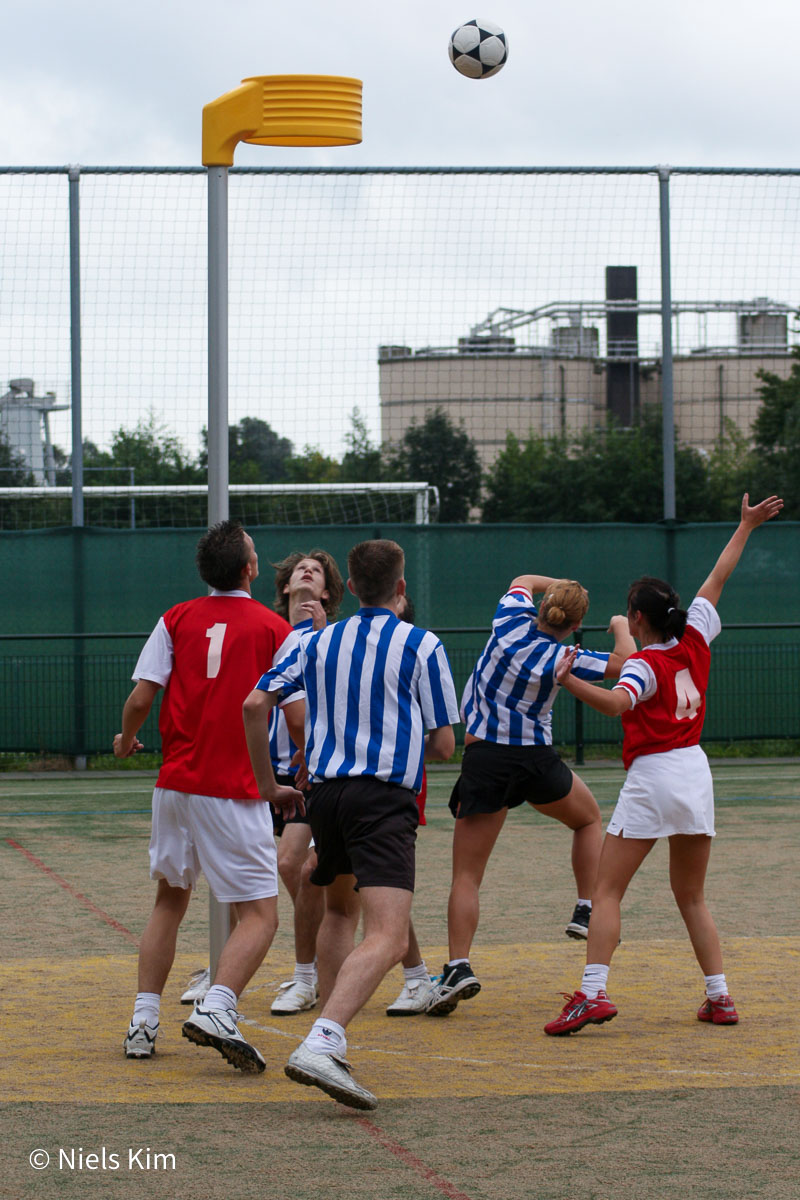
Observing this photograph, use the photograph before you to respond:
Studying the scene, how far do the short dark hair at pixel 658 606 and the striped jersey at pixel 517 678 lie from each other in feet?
2.27

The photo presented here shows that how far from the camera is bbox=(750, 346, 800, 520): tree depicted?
36.5 m

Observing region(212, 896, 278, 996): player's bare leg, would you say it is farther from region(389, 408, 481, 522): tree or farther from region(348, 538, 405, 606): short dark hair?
region(389, 408, 481, 522): tree

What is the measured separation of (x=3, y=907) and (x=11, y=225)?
8.11m

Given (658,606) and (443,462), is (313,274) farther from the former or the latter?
(658,606)

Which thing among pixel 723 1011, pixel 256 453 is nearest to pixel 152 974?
pixel 723 1011

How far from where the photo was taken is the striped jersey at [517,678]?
6480mm

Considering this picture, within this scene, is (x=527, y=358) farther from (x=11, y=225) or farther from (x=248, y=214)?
(x=11, y=225)

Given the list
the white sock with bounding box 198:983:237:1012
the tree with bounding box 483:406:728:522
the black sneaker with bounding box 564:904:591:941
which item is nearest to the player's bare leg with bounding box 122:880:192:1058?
the white sock with bounding box 198:983:237:1012

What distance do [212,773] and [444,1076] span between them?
1303 millimetres

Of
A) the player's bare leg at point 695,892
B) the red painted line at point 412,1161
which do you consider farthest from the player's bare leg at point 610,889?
the red painted line at point 412,1161

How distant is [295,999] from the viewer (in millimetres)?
6090

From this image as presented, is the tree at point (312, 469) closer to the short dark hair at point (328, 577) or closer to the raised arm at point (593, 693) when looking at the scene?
the short dark hair at point (328, 577)

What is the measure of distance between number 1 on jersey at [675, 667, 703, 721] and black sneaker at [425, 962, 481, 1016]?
1.37m

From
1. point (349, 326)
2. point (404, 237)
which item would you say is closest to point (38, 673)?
point (349, 326)
